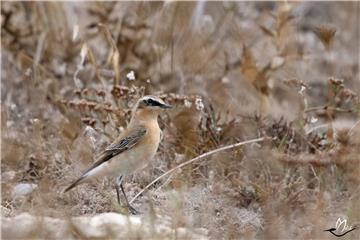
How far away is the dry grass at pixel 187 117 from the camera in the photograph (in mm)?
6504

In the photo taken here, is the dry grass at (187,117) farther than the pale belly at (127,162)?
Yes

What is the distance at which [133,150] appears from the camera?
21.1ft

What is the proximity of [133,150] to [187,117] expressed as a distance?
100 centimetres

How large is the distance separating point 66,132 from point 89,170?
3.74 feet

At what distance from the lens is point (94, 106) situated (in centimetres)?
739

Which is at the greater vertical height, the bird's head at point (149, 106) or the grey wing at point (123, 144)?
the bird's head at point (149, 106)

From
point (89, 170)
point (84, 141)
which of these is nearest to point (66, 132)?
point (84, 141)

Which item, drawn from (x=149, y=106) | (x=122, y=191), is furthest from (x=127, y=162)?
(x=149, y=106)

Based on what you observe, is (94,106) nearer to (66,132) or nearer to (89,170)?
(66,132)

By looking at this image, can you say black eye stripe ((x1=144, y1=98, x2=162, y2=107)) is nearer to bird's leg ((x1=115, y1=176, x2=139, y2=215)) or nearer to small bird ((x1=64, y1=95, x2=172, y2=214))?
small bird ((x1=64, y1=95, x2=172, y2=214))
